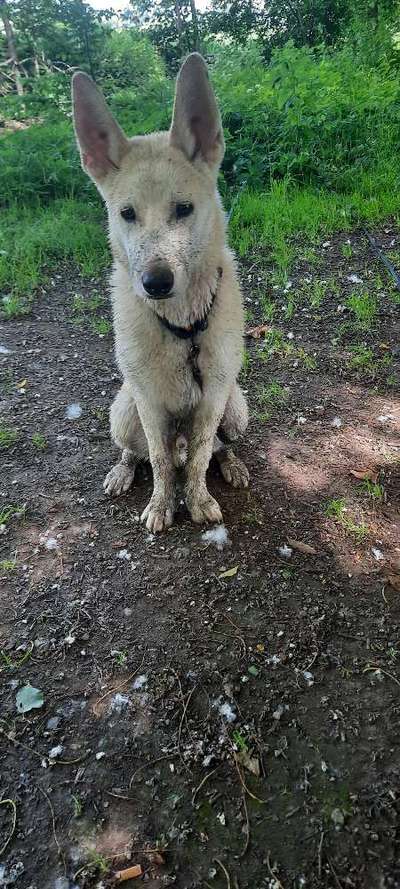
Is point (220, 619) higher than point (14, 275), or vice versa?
point (14, 275)

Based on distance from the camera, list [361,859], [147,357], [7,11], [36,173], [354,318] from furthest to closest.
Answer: [7,11] → [36,173] → [354,318] → [147,357] → [361,859]

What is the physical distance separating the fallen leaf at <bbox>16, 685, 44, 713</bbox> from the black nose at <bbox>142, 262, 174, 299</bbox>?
1.72m

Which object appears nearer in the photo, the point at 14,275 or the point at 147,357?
the point at 147,357

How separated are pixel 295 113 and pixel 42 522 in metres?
6.12

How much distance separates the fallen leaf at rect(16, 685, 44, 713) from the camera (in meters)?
2.23

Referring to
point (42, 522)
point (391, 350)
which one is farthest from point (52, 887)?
point (391, 350)

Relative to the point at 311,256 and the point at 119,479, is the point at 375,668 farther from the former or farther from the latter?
the point at 311,256

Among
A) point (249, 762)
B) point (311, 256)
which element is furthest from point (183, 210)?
point (311, 256)

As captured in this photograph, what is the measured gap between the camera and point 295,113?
6.75 m

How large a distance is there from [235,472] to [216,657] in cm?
119

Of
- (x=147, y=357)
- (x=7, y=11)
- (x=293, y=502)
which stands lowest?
(x=293, y=502)

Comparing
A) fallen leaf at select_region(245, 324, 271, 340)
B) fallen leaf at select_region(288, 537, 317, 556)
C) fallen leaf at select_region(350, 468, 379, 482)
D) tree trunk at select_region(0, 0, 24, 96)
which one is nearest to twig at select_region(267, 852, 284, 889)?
fallen leaf at select_region(288, 537, 317, 556)

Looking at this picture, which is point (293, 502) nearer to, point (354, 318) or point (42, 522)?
point (42, 522)

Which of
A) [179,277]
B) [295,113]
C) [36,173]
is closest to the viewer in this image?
[179,277]
